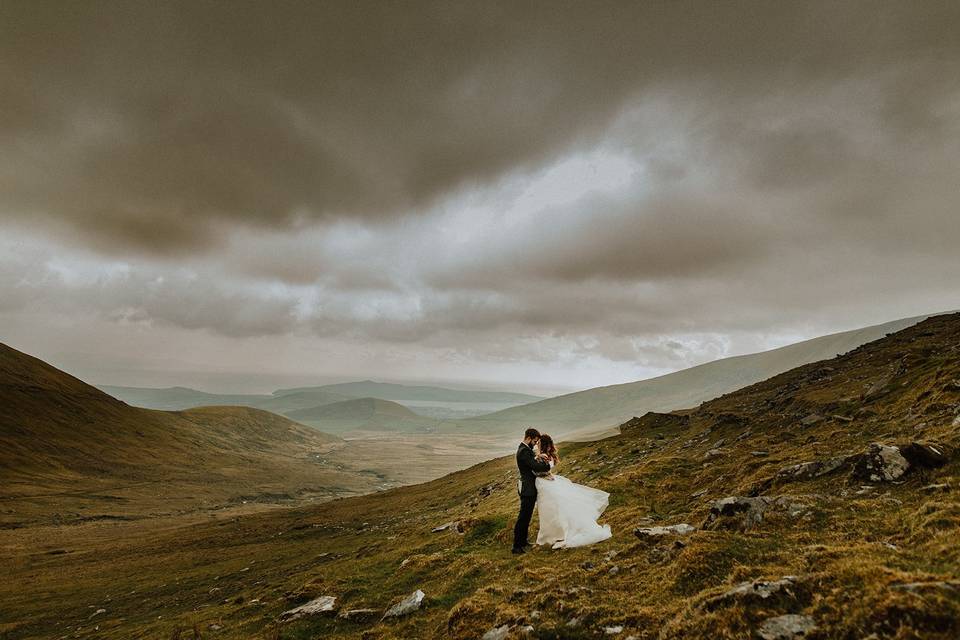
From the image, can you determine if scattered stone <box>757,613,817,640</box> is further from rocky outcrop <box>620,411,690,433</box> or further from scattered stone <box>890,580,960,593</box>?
rocky outcrop <box>620,411,690,433</box>

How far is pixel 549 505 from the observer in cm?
1883

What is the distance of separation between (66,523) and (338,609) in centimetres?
15374

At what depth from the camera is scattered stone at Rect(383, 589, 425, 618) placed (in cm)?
1583

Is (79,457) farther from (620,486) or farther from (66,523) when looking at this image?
(620,486)

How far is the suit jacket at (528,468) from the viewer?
18.0 meters

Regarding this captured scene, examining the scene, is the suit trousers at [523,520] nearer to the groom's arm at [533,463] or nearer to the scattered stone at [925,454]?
the groom's arm at [533,463]

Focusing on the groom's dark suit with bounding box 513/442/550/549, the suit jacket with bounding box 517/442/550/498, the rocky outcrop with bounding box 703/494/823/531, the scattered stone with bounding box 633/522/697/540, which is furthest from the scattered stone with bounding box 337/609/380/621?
the rocky outcrop with bounding box 703/494/823/531

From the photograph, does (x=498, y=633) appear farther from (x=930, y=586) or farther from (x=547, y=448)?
(x=930, y=586)

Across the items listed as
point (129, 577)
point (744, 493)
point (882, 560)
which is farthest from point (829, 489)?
point (129, 577)

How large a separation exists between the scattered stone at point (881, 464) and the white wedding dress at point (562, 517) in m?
9.90

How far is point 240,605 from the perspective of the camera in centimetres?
2658

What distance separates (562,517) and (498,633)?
322 inches

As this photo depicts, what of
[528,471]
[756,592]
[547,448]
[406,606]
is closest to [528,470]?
[528,471]

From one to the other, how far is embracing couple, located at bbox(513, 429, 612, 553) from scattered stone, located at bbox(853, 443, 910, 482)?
9917 mm
